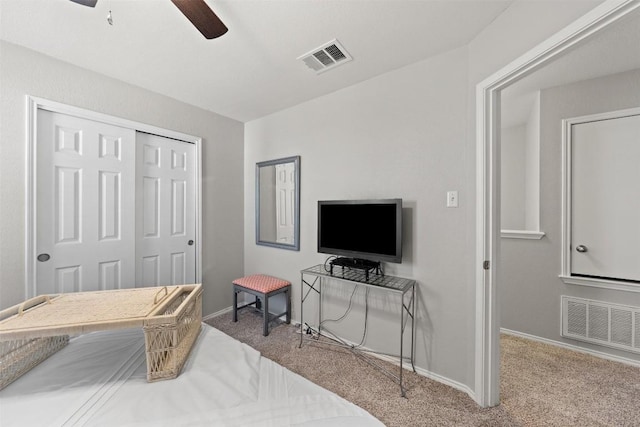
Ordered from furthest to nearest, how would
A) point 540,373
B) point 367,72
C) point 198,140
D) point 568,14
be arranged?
point 198,140
point 367,72
point 540,373
point 568,14

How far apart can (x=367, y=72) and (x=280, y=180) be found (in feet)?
4.75

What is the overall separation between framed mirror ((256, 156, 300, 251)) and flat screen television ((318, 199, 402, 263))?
49cm

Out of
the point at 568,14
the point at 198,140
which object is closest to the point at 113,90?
the point at 198,140

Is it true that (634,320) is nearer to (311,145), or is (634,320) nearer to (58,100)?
(311,145)

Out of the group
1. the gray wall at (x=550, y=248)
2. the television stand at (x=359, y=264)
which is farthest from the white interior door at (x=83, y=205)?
the gray wall at (x=550, y=248)

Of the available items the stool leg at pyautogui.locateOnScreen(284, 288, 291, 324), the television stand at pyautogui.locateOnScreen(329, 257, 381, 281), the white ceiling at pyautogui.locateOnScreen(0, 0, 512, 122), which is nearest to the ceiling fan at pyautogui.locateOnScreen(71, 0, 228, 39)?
the white ceiling at pyautogui.locateOnScreen(0, 0, 512, 122)

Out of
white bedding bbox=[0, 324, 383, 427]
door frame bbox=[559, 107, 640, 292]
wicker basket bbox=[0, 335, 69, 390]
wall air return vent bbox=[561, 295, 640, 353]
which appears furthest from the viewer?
door frame bbox=[559, 107, 640, 292]

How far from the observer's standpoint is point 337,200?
229cm

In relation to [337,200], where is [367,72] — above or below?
above

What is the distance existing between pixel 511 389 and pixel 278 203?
262 centimetres

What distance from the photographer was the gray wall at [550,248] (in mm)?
2062

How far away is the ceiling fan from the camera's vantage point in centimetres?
109

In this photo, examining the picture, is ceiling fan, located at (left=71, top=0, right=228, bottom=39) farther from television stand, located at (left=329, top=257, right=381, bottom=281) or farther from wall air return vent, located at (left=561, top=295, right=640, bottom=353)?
wall air return vent, located at (left=561, top=295, right=640, bottom=353)

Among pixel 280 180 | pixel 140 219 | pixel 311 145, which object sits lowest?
pixel 140 219
